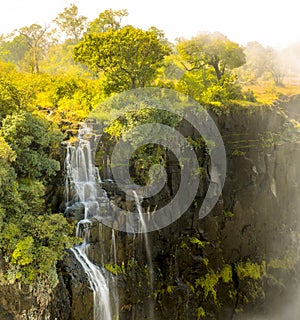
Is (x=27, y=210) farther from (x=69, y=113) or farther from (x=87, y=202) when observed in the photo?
(x=69, y=113)

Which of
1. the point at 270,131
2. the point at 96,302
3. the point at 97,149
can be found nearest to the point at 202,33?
the point at 270,131

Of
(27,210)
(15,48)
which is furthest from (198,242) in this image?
(15,48)

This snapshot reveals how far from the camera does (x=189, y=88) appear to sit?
850 inches

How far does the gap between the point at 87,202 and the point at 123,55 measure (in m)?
8.11

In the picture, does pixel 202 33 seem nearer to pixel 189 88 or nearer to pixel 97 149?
pixel 189 88

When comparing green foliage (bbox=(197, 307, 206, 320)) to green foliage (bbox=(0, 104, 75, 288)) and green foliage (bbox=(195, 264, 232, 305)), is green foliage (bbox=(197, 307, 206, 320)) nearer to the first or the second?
green foliage (bbox=(195, 264, 232, 305))

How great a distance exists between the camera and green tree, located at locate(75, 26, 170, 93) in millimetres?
17625

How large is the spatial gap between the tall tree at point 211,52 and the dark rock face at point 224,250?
4.50 meters

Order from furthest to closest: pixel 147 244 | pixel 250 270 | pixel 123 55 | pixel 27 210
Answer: pixel 250 270 → pixel 123 55 → pixel 147 244 → pixel 27 210

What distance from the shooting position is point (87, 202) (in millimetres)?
15305

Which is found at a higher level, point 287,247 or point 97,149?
point 97,149

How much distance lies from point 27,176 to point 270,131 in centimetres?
1830

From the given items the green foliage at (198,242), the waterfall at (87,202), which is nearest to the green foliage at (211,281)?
the green foliage at (198,242)

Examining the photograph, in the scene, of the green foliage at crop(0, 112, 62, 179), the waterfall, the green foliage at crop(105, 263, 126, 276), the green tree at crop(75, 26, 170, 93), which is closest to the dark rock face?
the green foliage at crop(105, 263, 126, 276)
